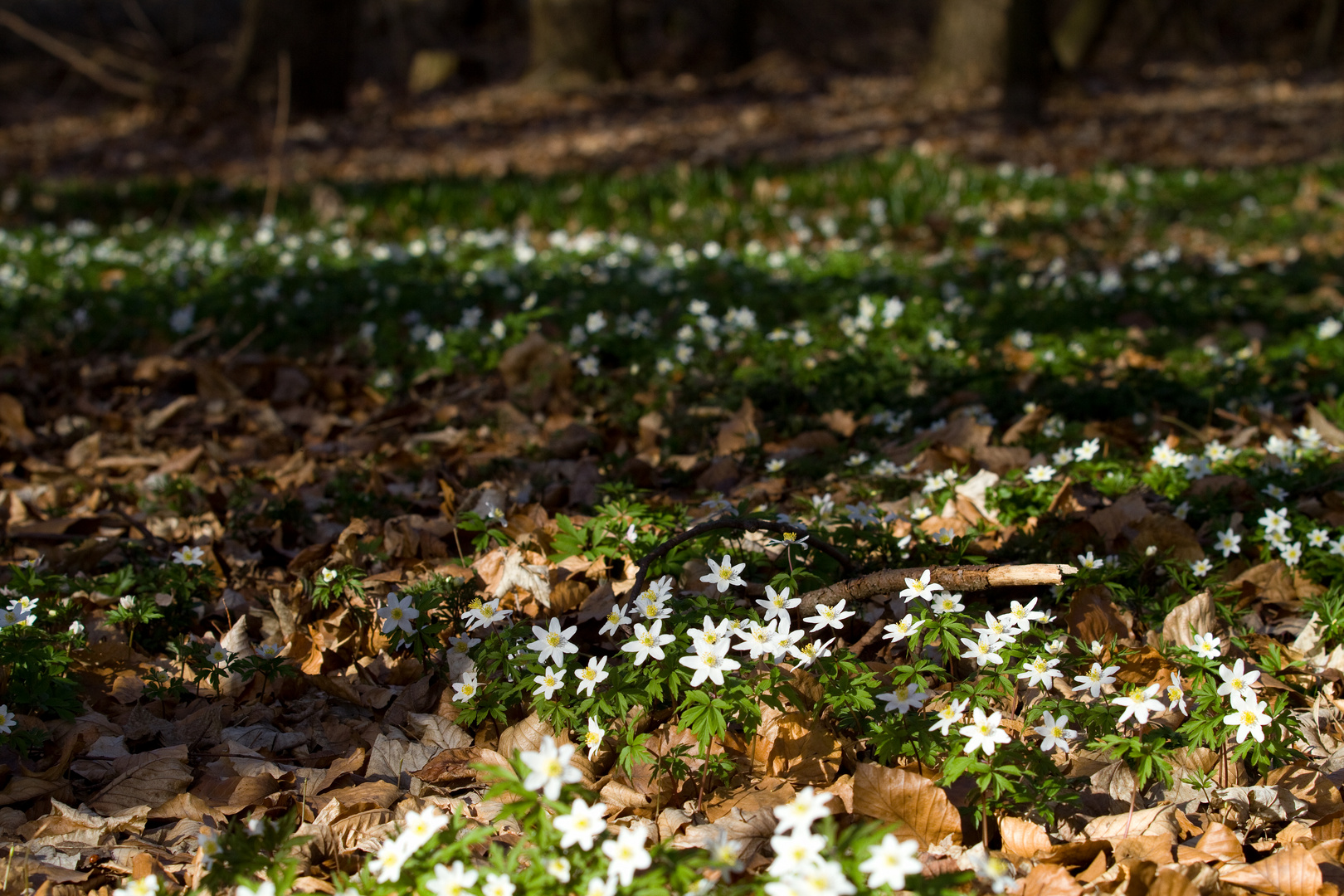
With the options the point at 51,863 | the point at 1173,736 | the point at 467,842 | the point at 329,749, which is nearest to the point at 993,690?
the point at 1173,736

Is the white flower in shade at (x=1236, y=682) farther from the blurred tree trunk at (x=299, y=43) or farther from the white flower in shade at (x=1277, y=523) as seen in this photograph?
the blurred tree trunk at (x=299, y=43)

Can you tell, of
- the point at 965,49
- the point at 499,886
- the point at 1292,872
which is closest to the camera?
the point at 499,886

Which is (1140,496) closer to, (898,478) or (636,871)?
(898,478)

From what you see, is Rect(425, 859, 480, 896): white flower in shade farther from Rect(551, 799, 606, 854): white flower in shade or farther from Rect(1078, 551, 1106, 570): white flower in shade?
Rect(1078, 551, 1106, 570): white flower in shade

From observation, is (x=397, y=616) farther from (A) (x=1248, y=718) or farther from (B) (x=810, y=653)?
(A) (x=1248, y=718)

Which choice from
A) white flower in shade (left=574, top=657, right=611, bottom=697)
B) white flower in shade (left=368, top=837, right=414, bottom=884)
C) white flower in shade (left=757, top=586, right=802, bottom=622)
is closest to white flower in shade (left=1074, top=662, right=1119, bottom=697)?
white flower in shade (left=757, top=586, right=802, bottom=622)

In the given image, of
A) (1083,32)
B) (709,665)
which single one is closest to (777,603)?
(709,665)

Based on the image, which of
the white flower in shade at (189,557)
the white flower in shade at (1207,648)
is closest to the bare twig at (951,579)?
the white flower in shade at (1207,648)
